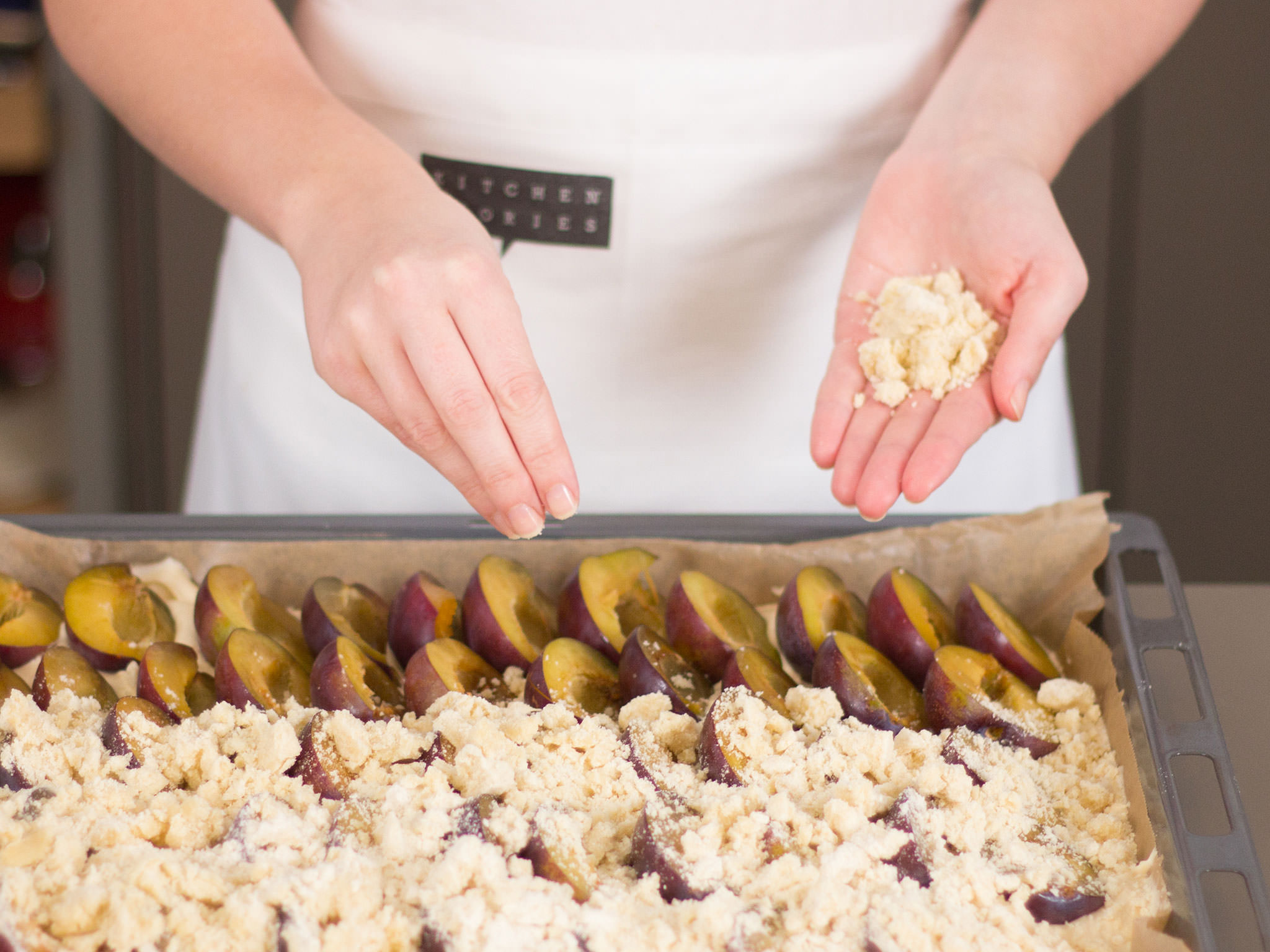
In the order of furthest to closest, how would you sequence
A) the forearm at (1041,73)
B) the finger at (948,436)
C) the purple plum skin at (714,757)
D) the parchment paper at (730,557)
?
the forearm at (1041,73) → the parchment paper at (730,557) → the finger at (948,436) → the purple plum skin at (714,757)

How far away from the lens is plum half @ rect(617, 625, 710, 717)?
0.88m

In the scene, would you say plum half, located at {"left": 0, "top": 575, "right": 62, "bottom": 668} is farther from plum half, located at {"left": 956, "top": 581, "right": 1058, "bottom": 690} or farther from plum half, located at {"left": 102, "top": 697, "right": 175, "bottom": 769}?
plum half, located at {"left": 956, "top": 581, "right": 1058, "bottom": 690}

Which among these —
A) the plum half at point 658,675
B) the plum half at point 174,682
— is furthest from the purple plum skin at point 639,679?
the plum half at point 174,682

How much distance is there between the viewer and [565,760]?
0.81 m

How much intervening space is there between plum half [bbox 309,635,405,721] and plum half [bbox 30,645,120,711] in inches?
6.4

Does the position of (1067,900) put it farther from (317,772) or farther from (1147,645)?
(317,772)

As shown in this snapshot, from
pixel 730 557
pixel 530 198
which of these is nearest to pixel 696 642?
pixel 730 557

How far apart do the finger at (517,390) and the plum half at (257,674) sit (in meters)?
0.26

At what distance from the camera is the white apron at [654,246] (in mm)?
1198

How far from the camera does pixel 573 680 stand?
0.90 m

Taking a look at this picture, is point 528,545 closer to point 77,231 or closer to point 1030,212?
point 1030,212

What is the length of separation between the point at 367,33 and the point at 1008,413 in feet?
2.55

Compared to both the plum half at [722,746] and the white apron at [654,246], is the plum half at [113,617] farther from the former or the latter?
the plum half at [722,746]

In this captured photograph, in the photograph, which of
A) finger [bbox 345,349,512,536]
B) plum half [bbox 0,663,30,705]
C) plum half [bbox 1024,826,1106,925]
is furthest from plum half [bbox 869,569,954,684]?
plum half [bbox 0,663,30,705]
